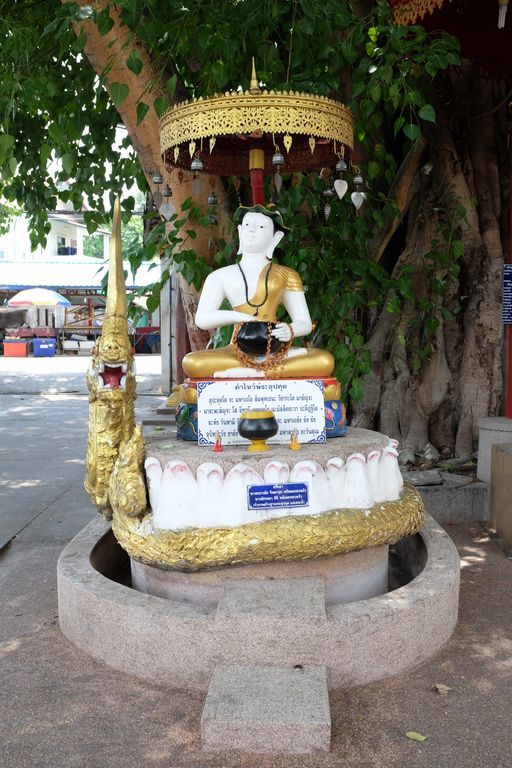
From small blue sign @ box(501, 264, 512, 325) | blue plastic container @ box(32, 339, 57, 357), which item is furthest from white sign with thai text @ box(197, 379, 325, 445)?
blue plastic container @ box(32, 339, 57, 357)

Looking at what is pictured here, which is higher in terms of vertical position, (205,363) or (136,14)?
(136,14)

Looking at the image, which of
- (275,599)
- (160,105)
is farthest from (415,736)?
(160,105)

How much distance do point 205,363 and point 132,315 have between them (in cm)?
170

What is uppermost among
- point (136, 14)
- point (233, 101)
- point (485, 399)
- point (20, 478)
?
point (136, 14)

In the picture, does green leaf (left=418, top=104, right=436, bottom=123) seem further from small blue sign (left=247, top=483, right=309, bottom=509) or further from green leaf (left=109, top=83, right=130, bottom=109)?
small blue sign (left=247, top=483, right=309, bottom=509)

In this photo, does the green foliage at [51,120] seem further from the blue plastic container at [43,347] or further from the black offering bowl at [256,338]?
the blue plastic container at [43,347]

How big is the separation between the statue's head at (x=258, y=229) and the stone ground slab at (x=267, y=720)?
2286 millimetres

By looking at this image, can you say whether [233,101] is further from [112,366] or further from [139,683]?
Answer: [139,683]

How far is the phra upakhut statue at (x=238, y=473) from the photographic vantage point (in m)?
3.24

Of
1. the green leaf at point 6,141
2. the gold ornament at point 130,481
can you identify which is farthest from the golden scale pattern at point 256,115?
the gold ornament at point 130,481

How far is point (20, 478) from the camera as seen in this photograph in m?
7.04

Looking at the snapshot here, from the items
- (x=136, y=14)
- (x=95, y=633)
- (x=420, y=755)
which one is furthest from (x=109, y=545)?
(x=136, y=14)

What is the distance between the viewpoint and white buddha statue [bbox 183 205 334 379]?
3.79 metres

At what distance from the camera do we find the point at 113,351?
359 cm
